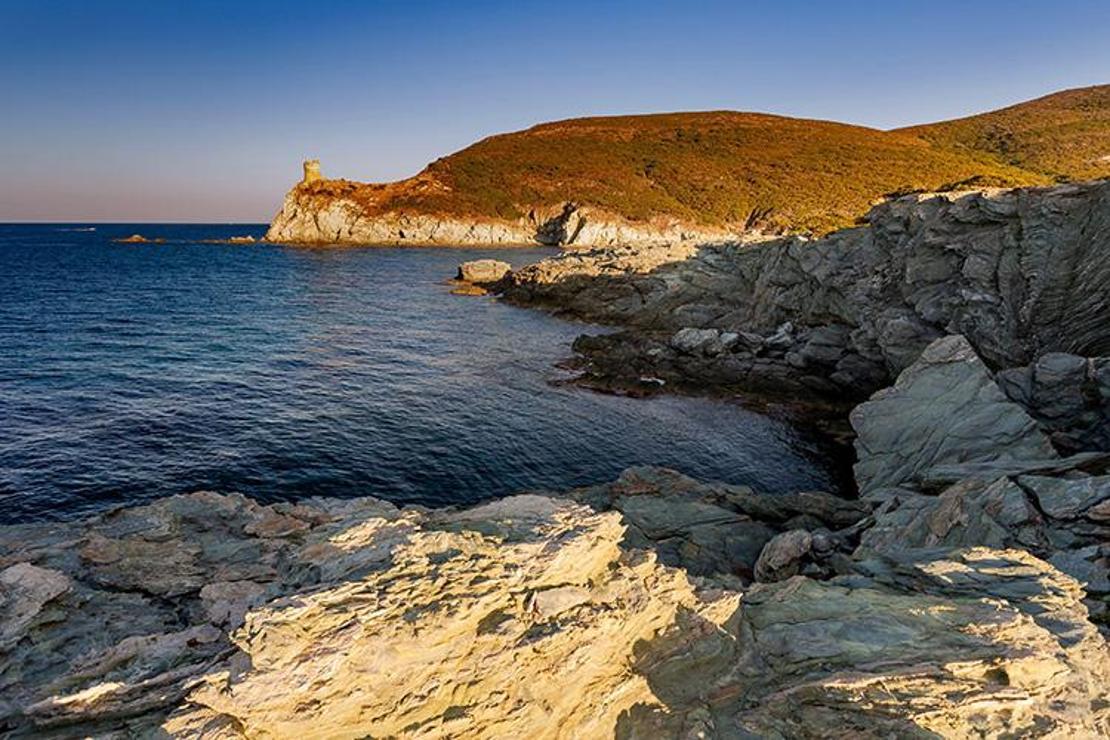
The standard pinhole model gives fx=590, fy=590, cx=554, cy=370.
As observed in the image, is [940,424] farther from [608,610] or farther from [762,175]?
[762,175]

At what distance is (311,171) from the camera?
617 feet

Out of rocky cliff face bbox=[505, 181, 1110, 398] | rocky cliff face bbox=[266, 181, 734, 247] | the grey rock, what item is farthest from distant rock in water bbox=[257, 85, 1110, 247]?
the grey rock

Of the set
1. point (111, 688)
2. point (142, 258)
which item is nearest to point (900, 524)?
point (111, 688)

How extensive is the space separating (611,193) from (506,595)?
597ft

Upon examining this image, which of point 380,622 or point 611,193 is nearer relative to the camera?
point 380,622

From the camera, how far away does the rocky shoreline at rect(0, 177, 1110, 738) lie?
28.7 feet

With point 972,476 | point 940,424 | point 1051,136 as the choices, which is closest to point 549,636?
point 972,476

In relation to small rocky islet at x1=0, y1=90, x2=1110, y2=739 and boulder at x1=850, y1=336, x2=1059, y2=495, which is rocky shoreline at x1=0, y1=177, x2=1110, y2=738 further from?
boulder at x1=850, y1=336, x2=1059, y2=495

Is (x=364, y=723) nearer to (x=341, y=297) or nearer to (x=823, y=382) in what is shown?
(x=823, y=382)

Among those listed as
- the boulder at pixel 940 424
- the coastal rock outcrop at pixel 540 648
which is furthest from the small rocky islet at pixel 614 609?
the boulder at pixel 940 424

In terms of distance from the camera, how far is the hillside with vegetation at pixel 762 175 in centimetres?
14975

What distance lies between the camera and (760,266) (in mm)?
67125

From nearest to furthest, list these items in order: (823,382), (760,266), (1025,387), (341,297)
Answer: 1. (1025,387)
2. (823,382)
3. (760,266)
4. (341,297)

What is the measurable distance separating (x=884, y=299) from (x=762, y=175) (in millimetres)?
149651
